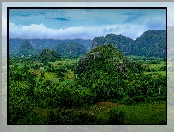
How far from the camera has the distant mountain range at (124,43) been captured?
4891 mm

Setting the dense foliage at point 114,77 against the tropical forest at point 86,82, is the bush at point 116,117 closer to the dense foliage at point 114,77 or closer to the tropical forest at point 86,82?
the tropical forest at point 86,82

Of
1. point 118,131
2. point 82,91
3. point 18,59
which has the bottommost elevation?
point 118,131

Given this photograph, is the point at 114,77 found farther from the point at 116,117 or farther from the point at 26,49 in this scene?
the point at 26,49

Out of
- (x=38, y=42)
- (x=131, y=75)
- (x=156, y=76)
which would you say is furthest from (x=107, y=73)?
(x=38, y=42)

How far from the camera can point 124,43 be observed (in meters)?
4.95

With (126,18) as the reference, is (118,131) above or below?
below

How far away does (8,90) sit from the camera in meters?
4.84

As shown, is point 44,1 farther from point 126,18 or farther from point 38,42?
point 126,18

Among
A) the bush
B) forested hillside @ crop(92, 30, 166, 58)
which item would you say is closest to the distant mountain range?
forested hillside @ crop(92, 30, 166, 58)

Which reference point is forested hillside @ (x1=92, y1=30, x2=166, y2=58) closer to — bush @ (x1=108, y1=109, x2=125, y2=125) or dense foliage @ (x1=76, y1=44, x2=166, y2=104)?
dense foliage @ (x1=76, y1=44, x2=166, y2=104)

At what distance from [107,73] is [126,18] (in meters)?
0.80

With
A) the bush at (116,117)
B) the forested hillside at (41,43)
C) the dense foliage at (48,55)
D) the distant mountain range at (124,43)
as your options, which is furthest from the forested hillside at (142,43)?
the bush at (116,117)

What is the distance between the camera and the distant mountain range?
193 inches

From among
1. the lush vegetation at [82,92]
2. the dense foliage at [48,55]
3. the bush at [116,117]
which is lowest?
the bush at [116,117]
